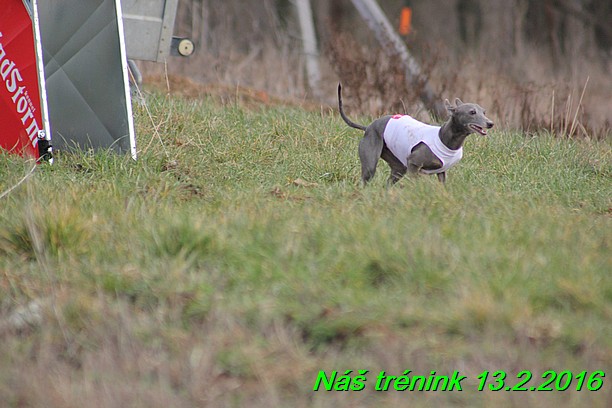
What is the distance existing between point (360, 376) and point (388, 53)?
32.6ft

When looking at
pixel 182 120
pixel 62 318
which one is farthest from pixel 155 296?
pixel 182 120

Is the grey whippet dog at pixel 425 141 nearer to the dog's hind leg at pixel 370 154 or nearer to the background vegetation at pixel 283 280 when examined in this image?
the dog's hind leg at pixel 370 154

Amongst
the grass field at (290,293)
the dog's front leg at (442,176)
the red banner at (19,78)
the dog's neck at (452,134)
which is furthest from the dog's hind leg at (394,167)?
the red banner at (19,78)

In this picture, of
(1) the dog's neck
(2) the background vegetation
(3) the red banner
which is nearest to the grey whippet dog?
(1) the dog's neck

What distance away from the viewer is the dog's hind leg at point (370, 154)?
25.0 feet

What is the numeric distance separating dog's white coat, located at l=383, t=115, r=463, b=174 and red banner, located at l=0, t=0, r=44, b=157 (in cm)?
265

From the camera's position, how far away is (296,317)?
4301 mm

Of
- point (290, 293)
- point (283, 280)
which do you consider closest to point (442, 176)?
point (283, 280)

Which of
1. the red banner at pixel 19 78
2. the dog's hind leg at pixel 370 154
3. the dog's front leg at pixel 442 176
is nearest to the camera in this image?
the red banner at pixel 19 78

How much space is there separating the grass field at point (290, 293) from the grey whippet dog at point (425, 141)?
579 millimetres

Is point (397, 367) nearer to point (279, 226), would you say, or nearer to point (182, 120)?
point (279, 226)

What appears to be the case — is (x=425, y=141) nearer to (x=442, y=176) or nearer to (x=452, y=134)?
(x=452, y=134)

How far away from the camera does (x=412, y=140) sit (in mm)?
7355

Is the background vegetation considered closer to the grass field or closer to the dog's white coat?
the grass field
